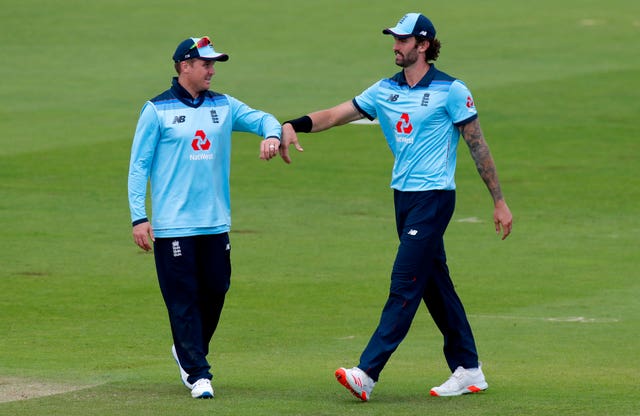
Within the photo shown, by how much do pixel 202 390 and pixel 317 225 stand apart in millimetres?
9740

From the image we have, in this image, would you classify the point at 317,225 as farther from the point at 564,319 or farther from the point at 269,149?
the point at 269,149

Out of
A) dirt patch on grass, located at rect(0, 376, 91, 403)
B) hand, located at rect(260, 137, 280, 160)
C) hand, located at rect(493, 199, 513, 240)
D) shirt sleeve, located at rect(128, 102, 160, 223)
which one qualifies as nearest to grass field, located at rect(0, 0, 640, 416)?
dirt patch on grass, located at rect(0, 376, 91, 403)

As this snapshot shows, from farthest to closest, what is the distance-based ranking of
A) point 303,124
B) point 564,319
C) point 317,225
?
point 317,225 → point 564,319 → point 303,124

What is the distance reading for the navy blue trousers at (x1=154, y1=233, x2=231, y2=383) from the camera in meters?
9.76

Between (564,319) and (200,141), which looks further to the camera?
(564,319)

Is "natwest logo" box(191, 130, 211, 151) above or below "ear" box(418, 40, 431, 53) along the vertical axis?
below

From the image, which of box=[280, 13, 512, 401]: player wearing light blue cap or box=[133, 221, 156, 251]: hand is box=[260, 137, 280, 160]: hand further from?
box=[133, 221, 156, 251]: hand

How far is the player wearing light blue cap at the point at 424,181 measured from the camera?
9648 mm

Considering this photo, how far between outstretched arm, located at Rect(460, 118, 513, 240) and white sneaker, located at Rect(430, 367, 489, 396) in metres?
0.91

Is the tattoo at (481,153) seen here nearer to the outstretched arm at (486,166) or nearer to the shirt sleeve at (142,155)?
the outstretched arm at (486,166)

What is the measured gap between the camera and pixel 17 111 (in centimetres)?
2897

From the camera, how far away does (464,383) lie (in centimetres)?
984

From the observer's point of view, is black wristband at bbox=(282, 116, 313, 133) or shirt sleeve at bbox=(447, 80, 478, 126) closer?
shirt sleeve at bbox=(447, 80, 478, 126)

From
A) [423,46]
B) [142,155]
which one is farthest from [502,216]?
[142,155]
